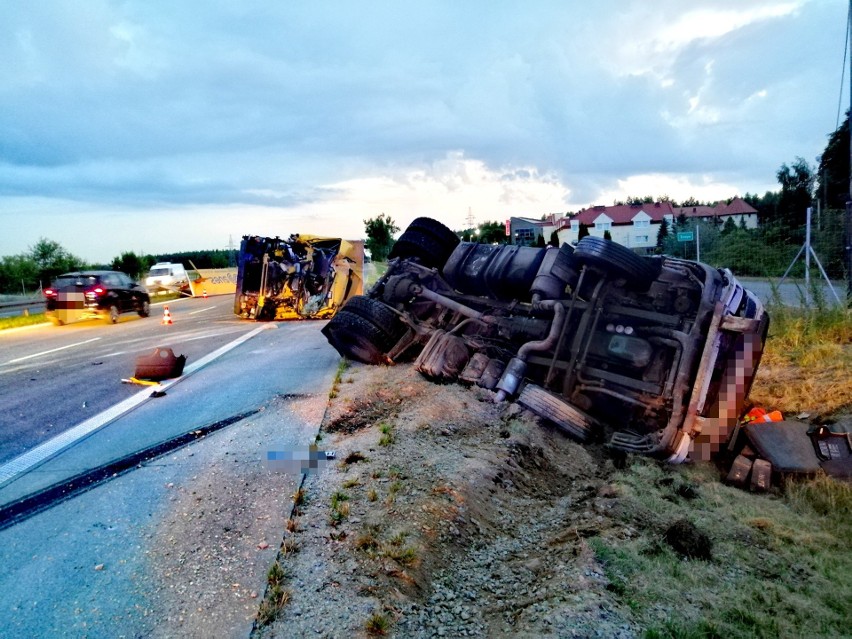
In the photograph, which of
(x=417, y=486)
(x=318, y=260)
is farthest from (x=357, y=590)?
(x=318, y=260)

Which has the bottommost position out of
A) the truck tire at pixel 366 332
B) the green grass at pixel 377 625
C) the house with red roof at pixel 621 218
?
the green grass at pixel 377 625

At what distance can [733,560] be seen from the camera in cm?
325

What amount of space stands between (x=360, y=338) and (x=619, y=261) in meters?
3.60

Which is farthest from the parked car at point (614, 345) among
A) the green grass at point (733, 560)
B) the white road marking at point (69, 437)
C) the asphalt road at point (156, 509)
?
the white road marking at point (69, 437)

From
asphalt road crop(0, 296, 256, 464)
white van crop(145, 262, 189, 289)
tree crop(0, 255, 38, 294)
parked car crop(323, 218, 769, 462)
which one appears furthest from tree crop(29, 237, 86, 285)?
parked car crop(323, 218, 769, 462)

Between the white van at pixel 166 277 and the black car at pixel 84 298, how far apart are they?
12376mm

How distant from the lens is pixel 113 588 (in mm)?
2850

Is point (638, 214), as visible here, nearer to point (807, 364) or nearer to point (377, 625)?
point (807, 364)

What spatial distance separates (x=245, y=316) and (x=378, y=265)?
19284mm

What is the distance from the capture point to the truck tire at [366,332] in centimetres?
750

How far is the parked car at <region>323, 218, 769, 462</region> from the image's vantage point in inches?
188

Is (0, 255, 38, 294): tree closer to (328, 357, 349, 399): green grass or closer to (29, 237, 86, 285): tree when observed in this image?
(29, 237, 86, 285): tree

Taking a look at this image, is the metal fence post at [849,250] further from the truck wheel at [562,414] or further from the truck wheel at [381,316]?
the truck wheel at [381,316]

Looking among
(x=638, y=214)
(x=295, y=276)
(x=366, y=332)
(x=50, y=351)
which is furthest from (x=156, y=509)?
(x=638, y=214)
